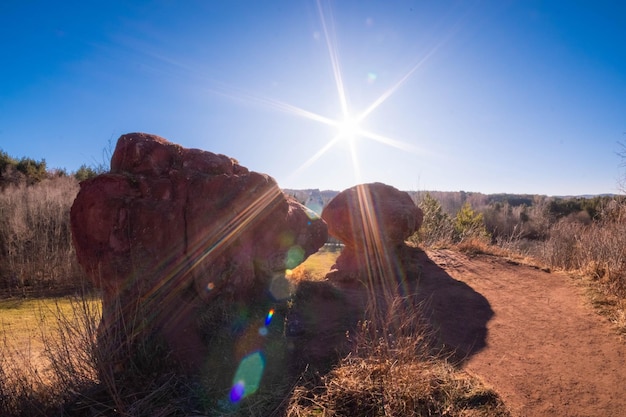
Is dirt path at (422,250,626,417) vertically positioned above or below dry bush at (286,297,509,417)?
below

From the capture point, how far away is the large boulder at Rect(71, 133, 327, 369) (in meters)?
4.20

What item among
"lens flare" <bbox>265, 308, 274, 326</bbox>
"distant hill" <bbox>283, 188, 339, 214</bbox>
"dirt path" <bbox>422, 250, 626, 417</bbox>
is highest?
"distant hill" <bbox>283, 188, 339, 214</bbox>

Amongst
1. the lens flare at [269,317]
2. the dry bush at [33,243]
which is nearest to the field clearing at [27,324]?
the dry bush at [33,243]

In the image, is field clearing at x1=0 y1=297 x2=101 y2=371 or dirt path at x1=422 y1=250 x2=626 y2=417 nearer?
dirt path at x1=422 y1=250 x2=626 y2=417

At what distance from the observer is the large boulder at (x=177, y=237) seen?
4199 millimetres

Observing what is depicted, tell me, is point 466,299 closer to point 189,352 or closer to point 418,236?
point 189,352

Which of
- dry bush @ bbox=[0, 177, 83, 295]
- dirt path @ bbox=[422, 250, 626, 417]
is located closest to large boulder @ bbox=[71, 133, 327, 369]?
dirt path @ bbox=[422, 250, 626, 417]

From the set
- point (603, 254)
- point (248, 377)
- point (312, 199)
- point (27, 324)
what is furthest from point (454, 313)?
point (312, 199)

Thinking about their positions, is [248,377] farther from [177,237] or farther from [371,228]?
[371,228]

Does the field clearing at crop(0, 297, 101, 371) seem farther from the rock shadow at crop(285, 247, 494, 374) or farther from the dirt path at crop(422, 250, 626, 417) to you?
the dirt path at crop(422, 250, 626, 417)

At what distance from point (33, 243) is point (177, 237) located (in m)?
11.6

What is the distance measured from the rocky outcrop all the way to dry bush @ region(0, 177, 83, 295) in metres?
9.58

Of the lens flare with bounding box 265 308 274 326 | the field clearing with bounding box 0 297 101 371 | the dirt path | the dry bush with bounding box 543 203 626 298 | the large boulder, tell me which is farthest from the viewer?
the dry bush with bounding box 543 203 626 298

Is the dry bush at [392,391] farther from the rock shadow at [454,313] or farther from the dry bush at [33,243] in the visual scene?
the dry bush at [33,243]
